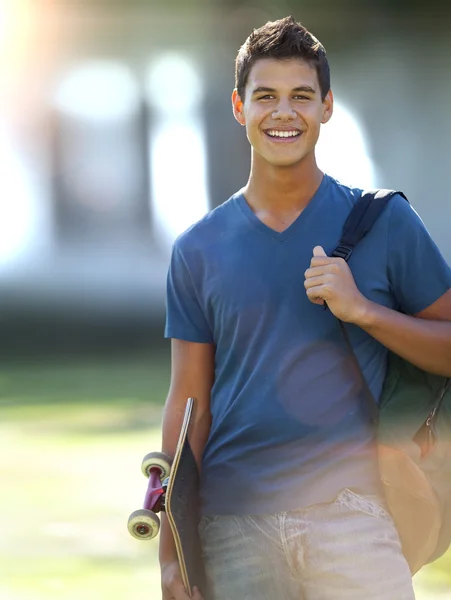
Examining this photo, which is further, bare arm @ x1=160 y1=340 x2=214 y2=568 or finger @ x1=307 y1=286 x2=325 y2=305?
bare arm @ x1=160 y1=340 x2=214 y2=568

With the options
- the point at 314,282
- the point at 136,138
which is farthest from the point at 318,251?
the point at 136,138

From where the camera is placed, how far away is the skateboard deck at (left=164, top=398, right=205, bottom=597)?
2.64m

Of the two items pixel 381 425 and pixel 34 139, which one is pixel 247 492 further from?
pixel 34 139

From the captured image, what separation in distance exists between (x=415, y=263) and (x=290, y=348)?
354mm

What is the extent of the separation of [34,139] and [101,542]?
31.0 ft

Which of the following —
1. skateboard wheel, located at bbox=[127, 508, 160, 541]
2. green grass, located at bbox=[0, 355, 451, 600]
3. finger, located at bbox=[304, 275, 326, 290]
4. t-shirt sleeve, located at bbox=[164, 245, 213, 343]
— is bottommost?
green grass, located at bbox=[0, 355, 451, 600]

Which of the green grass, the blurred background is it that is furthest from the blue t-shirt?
the blurred background

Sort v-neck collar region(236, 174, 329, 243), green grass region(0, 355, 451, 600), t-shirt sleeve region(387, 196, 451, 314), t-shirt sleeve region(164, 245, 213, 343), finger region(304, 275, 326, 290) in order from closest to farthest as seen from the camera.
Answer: finger region(304, 275, 326, 290) < t-shirt sleeve region(387, 196, 451, 314) < v-neck collar region(236, 174, 329, 243) < t-shirt sleeve region(164, 245, 213, 343) < green grass region(0, 355, 451, 600)

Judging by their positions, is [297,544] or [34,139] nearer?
[297,544]

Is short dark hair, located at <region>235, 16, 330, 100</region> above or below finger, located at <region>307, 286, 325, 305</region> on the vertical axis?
above

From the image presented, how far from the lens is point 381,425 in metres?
2.66

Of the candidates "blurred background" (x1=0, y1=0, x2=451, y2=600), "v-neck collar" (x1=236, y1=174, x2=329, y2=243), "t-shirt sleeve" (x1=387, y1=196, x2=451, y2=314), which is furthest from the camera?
"blurred background" (x1=0, y1=0, x2=451, y2=600)

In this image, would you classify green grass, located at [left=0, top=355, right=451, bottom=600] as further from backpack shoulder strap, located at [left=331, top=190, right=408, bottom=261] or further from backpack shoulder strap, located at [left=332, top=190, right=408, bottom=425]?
backpack shoulder strap, located at [left=331, top=190, right=408, bottom=261]

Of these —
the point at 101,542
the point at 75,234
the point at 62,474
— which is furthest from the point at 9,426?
the point at 75,234
